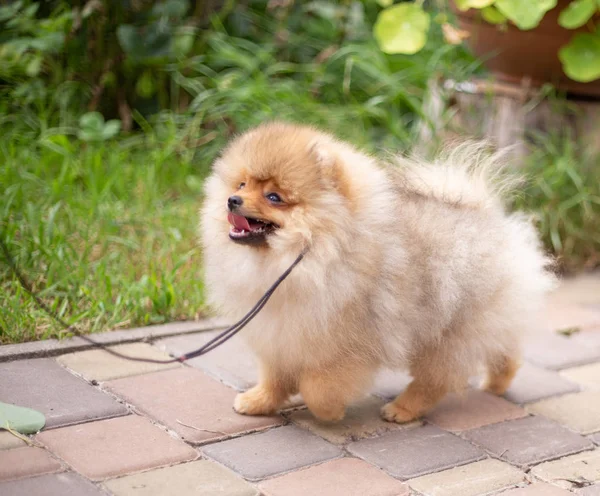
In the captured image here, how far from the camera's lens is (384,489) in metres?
2.06

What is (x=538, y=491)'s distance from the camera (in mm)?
2111

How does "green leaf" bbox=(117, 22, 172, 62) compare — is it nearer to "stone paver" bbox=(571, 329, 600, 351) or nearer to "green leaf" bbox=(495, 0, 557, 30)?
"green leaf" bbox=(495, 0, 557, 30)

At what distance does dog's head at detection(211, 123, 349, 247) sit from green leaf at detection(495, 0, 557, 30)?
6.55 feet

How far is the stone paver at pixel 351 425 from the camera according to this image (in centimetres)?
239

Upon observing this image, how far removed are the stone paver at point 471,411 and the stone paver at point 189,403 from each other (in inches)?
21.0

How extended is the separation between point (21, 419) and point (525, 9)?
2.91 metres

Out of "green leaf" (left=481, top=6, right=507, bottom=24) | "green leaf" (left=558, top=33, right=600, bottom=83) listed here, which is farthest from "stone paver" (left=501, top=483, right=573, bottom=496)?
"green leaf" (left=481, top=6, right=507, bottom=24)

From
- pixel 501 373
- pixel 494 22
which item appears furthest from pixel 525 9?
pixel 501 373

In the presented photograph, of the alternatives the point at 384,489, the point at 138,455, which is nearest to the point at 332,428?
the point at 384,489

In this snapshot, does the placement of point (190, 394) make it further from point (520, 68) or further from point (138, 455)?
point (520, 68)

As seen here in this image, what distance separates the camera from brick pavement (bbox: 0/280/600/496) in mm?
2000

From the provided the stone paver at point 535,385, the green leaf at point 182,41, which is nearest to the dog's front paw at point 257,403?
the stone paver at point 535,385

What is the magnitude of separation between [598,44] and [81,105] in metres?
2.86

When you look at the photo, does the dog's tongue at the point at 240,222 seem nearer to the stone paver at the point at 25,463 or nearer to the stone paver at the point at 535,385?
the stone paver at the point at 25,463
